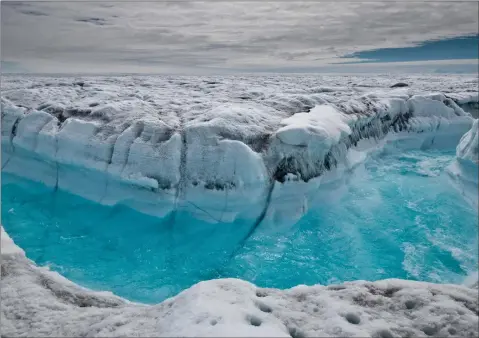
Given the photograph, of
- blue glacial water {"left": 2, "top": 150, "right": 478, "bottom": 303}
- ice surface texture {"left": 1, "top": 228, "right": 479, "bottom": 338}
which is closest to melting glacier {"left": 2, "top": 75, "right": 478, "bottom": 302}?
blue glacial water {"left": 2, "top": 150, "right": 478, "bottom": 303}

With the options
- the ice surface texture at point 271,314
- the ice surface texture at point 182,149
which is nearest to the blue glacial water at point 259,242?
the ice surface texture at point 182,149

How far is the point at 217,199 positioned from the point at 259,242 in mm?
1301

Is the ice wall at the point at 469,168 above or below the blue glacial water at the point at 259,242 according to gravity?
above

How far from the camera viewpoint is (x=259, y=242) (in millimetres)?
6754

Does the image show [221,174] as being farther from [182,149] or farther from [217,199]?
[182,149]

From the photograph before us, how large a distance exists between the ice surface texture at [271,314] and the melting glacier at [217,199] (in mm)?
2194

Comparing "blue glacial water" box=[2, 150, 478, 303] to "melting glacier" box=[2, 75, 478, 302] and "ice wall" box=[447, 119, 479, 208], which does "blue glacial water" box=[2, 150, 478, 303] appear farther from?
"ice wall" box=[447, 119, 479, 208]

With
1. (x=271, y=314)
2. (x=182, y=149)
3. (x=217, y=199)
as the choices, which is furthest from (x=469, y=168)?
(x=271, y=314)

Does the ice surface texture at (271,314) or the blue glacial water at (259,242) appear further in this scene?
the blue glacial water at (259,242)

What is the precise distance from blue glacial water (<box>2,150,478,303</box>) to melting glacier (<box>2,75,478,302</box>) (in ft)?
0.10

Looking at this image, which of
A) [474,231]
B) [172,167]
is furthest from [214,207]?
[474,231]

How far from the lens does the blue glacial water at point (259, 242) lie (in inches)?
228

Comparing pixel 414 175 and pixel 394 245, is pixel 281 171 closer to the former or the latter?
pixel 394 245

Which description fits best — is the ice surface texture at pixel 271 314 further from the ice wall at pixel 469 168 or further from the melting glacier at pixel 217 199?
the ice wall at pixel 469 168
